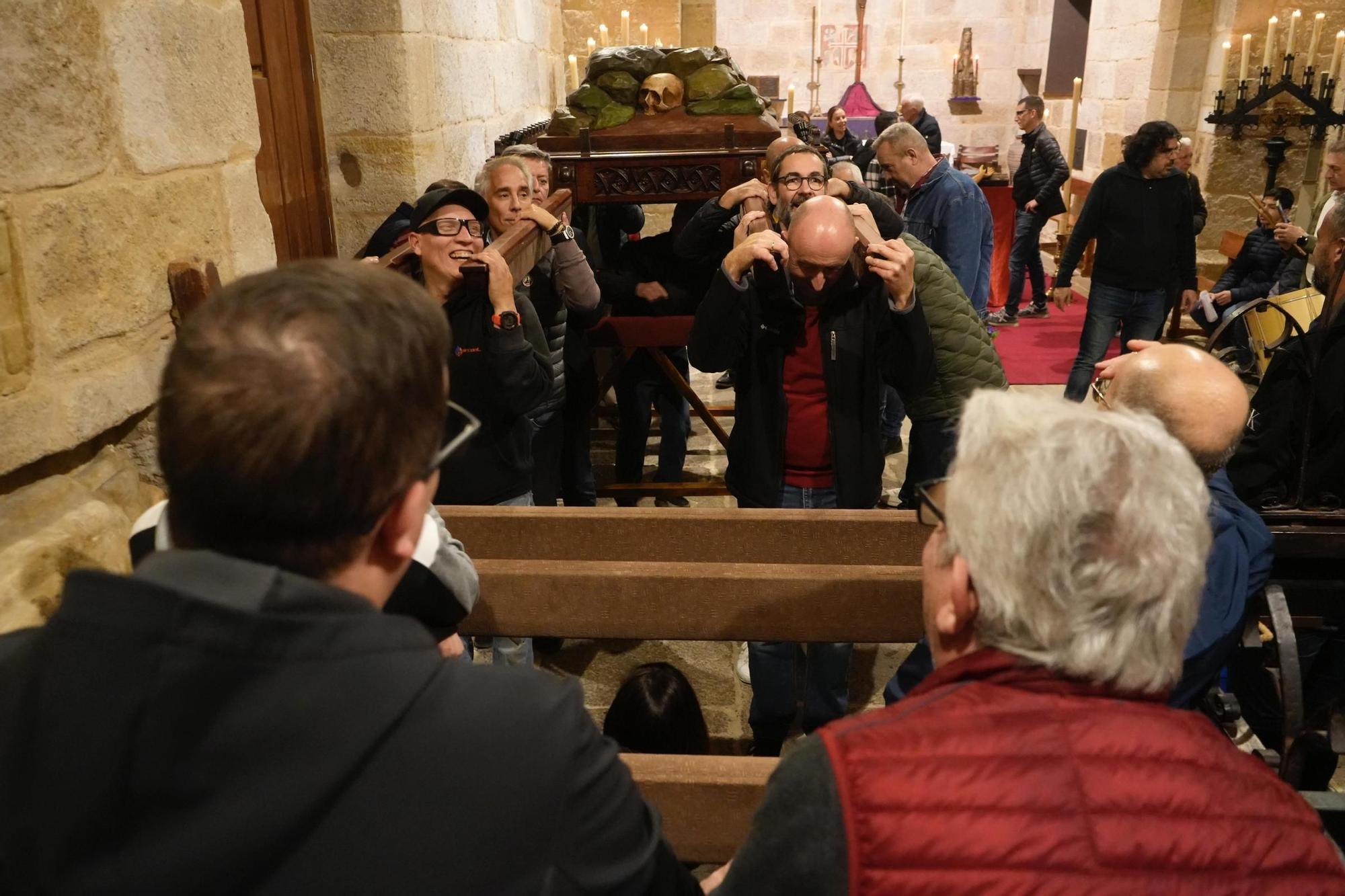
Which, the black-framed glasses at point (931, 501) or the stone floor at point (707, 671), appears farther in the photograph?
the stone floor at point (707, 671)

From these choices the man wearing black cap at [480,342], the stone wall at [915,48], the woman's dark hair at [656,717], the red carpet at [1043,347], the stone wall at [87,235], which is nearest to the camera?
the stone wall at [87,235]

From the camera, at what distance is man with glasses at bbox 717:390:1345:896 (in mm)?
976

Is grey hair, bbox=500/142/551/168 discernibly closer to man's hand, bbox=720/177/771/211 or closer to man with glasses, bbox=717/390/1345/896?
man's hand, bbox=720/177/771/211

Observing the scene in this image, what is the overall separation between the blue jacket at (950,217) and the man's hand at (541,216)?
2.39 m

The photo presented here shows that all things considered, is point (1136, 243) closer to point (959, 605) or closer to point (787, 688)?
point (787, 688)

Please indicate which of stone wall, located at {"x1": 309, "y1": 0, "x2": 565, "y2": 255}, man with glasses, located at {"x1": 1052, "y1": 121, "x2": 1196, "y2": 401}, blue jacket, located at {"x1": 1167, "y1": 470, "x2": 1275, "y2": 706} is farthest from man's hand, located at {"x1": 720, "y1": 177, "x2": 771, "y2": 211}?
man with glasses, located at {"x1": 1052, "y1": 121, "x2": 1196, "y2": 401}

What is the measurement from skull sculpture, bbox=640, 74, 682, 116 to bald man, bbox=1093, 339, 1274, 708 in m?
2.92

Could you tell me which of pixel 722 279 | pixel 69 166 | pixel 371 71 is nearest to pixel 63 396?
pixel 69 166

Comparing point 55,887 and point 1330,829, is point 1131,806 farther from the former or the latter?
point 1330,829

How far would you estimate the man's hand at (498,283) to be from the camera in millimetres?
2562

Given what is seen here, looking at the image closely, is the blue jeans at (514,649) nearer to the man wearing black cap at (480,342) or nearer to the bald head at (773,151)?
the man wearing black cap at (480,342)

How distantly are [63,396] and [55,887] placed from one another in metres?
1.23

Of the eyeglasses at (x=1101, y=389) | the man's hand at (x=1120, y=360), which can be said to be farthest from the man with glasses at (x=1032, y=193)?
the man's hand at (x=1120, y=360)

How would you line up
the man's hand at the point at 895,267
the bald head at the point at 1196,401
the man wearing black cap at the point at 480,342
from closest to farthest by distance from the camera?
the bald head at the point at 1196,401
the man wearing black cap at the point at 480,342
the man's hand at the point at 895,267
